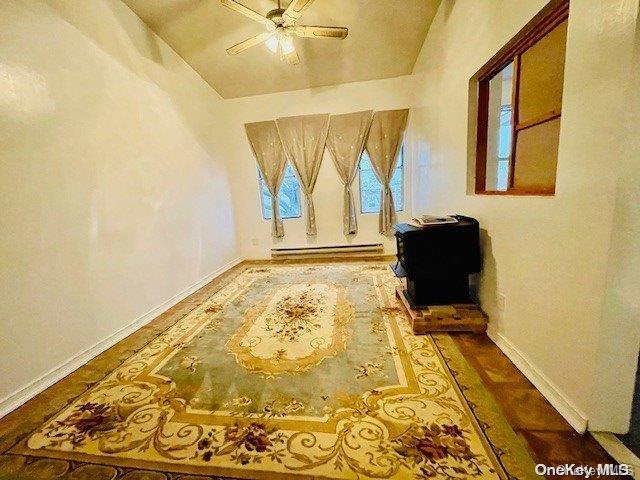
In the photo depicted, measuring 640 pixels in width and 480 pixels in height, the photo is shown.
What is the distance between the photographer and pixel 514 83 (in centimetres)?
163

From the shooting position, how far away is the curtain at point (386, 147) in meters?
3.90

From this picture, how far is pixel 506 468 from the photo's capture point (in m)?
0.95

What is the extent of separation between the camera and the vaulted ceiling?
8.02 feet

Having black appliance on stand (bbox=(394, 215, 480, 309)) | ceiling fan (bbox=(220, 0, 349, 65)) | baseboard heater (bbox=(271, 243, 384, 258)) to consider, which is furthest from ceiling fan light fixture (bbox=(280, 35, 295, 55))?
baseboard heater (bbox=(271, 243, 384, 258))

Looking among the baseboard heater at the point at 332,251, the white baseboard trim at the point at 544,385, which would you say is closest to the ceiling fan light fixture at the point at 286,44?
the baseboard heater at the point at 332,251

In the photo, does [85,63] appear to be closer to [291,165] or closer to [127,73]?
[127,73]

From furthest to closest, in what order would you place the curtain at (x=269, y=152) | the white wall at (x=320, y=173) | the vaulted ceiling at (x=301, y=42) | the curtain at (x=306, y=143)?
1. the curtain at (x=269, y=152)
2. the curtain at (x=306, y=143)
3. the white wall at (x=320, y=173)
4. the vaulted ceiling at (x=301, y=42)

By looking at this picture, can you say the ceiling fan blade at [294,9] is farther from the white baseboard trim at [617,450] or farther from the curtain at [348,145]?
the white baseboard trim at [617,450]

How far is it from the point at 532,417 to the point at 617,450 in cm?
25

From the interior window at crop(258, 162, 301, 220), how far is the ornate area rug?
260 cm

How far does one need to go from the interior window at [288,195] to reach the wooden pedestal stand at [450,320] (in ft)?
9.78

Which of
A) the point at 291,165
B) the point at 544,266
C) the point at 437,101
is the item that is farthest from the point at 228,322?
the point at 437,101

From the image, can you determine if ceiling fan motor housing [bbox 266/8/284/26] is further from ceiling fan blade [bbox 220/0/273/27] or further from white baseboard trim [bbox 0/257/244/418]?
white baseboard trim [bbox 0/257/244/418]

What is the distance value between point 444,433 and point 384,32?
12.1ft
